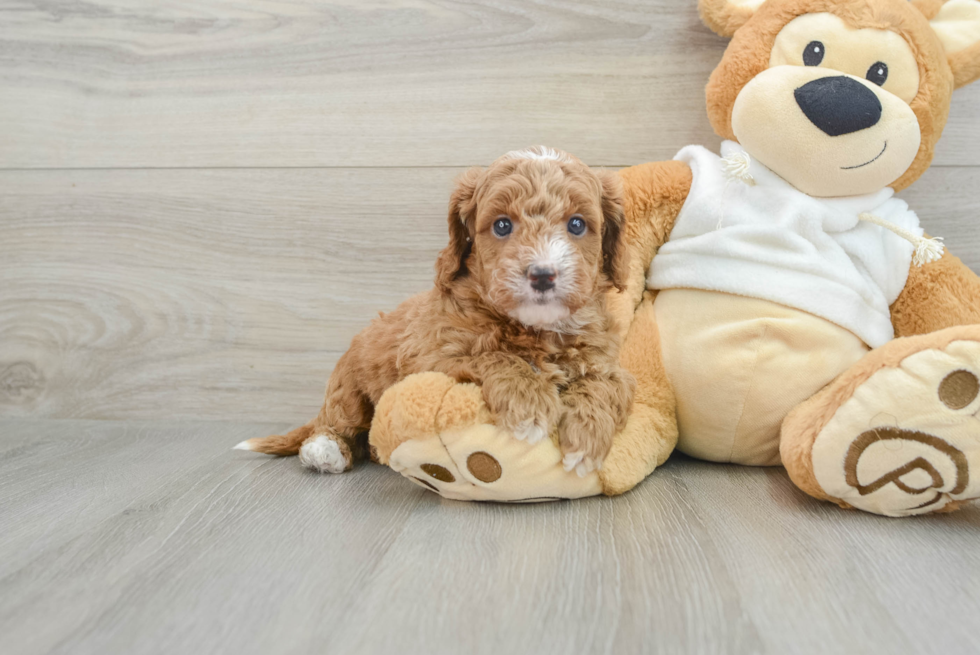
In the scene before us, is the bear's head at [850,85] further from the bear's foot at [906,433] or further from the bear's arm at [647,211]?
the bear's foot at [906,433]

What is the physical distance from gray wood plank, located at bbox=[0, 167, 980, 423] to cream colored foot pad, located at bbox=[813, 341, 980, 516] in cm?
100

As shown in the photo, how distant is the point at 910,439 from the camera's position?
3.21 ft

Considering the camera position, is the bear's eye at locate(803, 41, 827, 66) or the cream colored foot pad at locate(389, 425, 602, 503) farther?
the bear's eye at locate(803, 41, 827, 66)

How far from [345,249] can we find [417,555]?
0.96 metres

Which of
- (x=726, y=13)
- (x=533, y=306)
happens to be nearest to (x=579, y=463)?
(x=533, y=306)

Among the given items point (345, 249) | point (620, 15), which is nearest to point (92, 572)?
point (345, 249)

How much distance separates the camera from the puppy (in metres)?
0.99

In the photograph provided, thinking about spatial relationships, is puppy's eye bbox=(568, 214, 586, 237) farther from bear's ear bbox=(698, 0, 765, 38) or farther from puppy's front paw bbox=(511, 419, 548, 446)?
bear's ear bbox=(698, 0, 765, 38)

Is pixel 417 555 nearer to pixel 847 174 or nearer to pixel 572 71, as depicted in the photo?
pixel 847 174

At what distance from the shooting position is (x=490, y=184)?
3.47ft

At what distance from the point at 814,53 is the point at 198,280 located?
1511 mm

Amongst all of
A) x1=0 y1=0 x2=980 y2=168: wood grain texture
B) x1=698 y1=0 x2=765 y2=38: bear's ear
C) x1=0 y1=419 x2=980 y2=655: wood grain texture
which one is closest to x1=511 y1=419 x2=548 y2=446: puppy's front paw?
x1=0 y1=419 x2=980 y2=655: wood grain texture

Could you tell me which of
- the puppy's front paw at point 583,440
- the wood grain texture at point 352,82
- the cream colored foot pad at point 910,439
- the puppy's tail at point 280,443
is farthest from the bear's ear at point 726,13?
the puppy's tail at point 280,443

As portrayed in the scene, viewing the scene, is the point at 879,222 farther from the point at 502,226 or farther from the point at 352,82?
the point at 352,82
